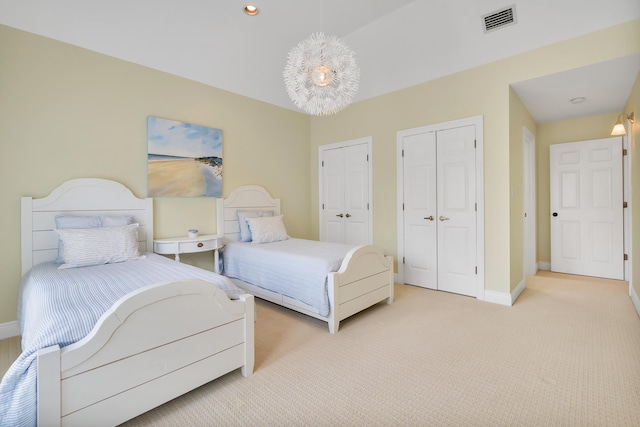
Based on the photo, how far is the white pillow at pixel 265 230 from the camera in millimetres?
3814

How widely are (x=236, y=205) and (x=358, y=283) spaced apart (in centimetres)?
212

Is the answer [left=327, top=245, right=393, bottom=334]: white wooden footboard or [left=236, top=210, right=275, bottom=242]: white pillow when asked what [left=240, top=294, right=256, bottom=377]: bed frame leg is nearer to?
[left=327, top=245, right=393, bottom=334]: white wooden footboard

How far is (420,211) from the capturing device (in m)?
3.97

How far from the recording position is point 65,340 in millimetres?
1354

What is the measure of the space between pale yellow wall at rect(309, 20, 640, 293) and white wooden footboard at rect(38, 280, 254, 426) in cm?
280

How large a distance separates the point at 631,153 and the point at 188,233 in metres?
5.26

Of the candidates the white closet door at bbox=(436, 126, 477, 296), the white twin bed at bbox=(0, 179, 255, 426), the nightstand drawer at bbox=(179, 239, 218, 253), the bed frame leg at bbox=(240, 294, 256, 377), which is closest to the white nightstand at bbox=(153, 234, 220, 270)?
the nightstand drawer at bbox=(179, 239, 218, 253)

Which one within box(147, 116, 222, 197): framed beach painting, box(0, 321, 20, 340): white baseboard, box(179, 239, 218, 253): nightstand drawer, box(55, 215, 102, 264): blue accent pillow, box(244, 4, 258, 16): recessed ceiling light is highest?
box(244, 4, 258, 16): recessed ceiling light

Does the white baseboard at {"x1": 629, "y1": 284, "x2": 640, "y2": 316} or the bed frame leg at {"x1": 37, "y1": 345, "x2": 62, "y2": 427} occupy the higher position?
the bed frame leg at {"x1": 37, "y1": 345, "x2": 62, "y2": 427}

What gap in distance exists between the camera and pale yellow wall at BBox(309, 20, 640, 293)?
287 cm

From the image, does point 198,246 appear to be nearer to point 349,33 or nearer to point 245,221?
point 245,221

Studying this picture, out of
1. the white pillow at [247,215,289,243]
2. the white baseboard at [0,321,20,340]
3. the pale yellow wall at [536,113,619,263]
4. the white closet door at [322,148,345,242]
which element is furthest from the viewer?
the white closet door at [322,148,345,242]

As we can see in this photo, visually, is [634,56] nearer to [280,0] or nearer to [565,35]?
[565,35]

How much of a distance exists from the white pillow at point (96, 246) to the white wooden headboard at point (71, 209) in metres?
0.30
